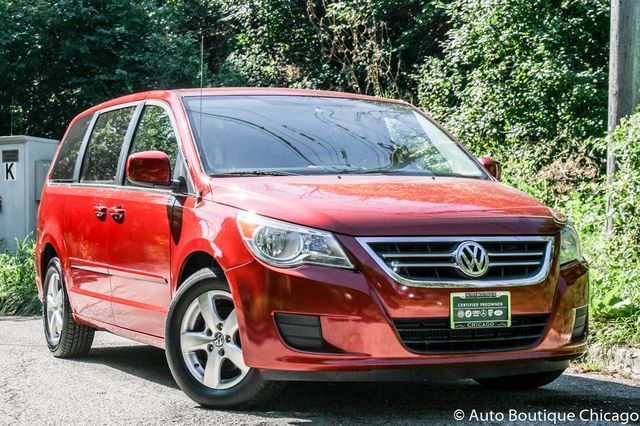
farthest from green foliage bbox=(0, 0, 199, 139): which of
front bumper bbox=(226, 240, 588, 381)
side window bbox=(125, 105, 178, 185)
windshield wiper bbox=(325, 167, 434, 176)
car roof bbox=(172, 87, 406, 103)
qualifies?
front bumper bbox=(226, 240, 588, 381)

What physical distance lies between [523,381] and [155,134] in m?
2.66

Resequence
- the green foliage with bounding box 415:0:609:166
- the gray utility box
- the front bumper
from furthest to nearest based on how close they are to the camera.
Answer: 1. the gray utility box
2. the green foliage with bounding box 415:0:609:166
3. the front bumper

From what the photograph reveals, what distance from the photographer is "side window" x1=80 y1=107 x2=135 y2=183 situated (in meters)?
7.00

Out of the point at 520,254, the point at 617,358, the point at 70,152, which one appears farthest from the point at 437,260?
the point at 70,152

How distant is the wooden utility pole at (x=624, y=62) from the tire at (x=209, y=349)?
5097 millimetres

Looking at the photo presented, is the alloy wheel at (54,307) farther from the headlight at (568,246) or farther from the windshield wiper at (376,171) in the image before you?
the headlight at (568,246)

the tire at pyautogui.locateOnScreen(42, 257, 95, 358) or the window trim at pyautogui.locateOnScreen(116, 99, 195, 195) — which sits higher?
the window trim at pyautogui.locateOnScreen(116, 99, 195, 195)

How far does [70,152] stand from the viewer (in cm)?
806

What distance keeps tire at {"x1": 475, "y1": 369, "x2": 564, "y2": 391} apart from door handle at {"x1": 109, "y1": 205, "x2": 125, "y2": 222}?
2.41 m

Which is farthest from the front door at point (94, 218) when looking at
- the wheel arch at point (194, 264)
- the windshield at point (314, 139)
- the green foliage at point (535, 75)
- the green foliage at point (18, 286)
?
the green foliage at point (535, 75)

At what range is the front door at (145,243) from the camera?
5898 millimetres

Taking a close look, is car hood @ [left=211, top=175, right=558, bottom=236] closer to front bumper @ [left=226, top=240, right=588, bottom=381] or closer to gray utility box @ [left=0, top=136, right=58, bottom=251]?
front bumper @ [left=226, top=240, right=588, bottom=381]

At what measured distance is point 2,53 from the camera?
65.9 feet

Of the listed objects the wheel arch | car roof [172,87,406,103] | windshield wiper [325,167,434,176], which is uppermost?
car roof [172,87,406,103]
